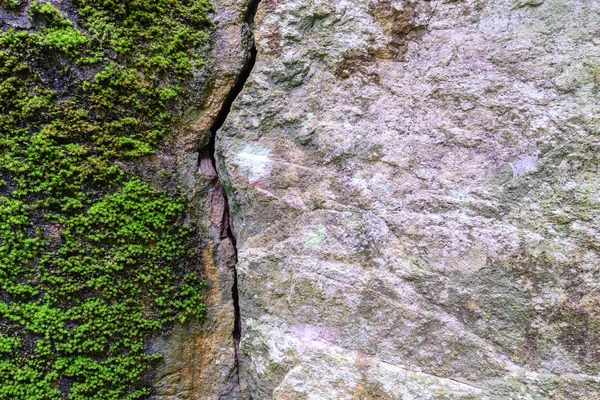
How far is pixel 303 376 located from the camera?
6.82 feet

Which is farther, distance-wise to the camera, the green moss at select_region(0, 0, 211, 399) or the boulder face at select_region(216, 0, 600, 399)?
the green moss at select_region(0, 0, 211, 399)

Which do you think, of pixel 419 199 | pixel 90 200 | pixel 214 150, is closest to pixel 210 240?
pixel 214 150

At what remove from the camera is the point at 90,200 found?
7.20 ft

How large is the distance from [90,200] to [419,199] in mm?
1685

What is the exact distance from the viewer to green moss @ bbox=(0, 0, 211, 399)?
209 centimetres

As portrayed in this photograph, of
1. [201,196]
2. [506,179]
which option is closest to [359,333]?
[506,179]

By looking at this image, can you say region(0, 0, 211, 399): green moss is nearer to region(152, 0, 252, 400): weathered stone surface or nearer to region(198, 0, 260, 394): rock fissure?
region(152, 0, 252, 400): weathered stone surface

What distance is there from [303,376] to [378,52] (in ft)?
5.51

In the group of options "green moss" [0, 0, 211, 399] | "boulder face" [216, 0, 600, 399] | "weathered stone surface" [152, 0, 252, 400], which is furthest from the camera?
"weathered stone surface" [152, 0, 252, 400]

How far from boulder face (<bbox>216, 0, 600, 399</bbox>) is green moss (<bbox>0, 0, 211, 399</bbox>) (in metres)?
0.40

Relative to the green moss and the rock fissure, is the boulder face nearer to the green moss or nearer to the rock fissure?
the rock fissure

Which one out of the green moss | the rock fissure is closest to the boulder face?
the rock fissure

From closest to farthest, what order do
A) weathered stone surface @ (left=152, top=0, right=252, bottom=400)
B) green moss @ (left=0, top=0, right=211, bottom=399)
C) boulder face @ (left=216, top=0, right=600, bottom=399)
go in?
boulder face @ (left=216, top=0, right=600, bottom=399)
green moss @ (left=0, top=0, right=211, bottom=399)
weathered stone surface @ (left=152, top=0, right=252, bottom=400)

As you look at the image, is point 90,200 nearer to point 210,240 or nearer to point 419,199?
point 210,240
